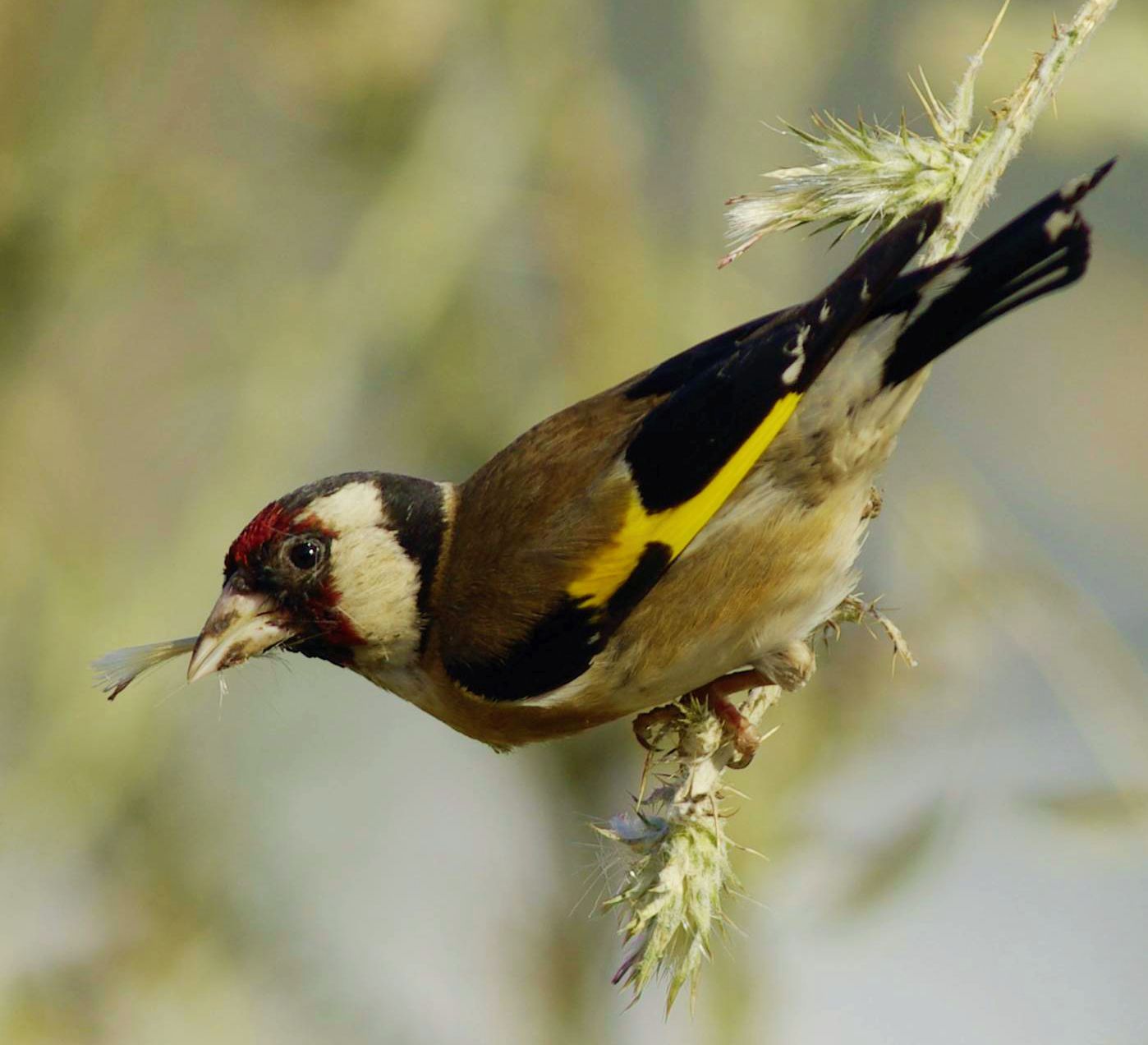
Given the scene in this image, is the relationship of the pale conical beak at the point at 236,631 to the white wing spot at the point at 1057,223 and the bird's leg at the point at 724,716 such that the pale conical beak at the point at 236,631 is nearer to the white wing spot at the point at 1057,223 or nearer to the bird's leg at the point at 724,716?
the bird's leg at the point at 724,716

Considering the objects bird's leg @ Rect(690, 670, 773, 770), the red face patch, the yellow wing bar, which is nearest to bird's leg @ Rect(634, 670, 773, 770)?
bird's leg @ Rect(690, 670, 773, 770)

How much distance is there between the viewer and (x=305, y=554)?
184 centimetres

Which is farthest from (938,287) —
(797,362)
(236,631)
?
(236,631)

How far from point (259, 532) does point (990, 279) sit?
1.07 metres

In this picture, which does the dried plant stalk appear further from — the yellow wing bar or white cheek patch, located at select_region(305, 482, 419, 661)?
white cheek patch, located at select_region(305, 482, 419, 661)

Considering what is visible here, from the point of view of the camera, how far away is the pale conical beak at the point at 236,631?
1760 mm

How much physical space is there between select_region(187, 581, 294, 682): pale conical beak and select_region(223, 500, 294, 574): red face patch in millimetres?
46

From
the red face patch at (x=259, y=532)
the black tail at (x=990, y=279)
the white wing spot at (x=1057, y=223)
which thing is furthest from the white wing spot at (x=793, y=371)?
the red face patch at (x=259, y=532)

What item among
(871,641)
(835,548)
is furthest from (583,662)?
(871,641)

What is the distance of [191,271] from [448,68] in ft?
2.95

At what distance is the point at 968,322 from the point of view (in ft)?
5.29

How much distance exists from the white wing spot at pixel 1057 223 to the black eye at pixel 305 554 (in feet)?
3.59

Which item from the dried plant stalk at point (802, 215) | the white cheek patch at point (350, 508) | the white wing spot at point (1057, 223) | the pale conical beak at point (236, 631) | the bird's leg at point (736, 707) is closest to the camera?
the dried plant stalk at point (802, 215)

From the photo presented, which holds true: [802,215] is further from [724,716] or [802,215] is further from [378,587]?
[378,587]
